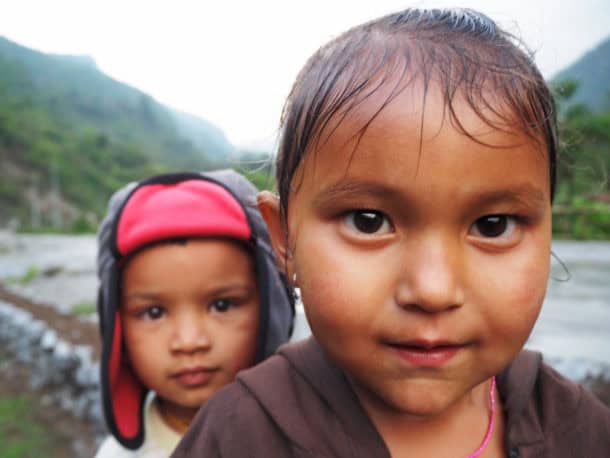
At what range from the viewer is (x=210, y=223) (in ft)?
5.04

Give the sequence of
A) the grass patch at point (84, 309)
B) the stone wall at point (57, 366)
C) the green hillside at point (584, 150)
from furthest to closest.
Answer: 1. the grass patch at point (84, 309)
2. the stone wall at point (57, 366)
3. the green hillside at point (584, 150)

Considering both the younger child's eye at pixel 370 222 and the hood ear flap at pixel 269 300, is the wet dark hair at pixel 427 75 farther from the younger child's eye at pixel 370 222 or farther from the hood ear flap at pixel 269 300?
the hood ear flap at pixel 269 300

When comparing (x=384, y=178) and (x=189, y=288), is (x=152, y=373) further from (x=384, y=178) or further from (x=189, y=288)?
(x=384, y=178)

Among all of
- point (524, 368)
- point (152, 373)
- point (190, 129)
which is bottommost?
point (190, 129)

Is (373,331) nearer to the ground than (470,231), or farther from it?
nearer to the ground

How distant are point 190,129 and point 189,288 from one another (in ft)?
329

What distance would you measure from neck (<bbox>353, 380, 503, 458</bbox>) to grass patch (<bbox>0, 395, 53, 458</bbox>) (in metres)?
2.61

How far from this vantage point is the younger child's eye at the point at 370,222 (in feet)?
2.73

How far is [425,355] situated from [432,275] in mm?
154

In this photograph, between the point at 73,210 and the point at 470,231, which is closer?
the point at 470,231

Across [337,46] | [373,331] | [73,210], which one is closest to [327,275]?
[373,331]

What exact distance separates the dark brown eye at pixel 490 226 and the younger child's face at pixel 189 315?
0.90m

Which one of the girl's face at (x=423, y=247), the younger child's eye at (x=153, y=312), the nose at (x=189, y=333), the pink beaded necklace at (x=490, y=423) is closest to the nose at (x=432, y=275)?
the girl's face at (x=423, y=247)

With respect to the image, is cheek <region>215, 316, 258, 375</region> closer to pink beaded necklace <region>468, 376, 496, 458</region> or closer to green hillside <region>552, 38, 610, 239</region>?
pink beaded necklace <region>468, 376, 496, 458</region>
